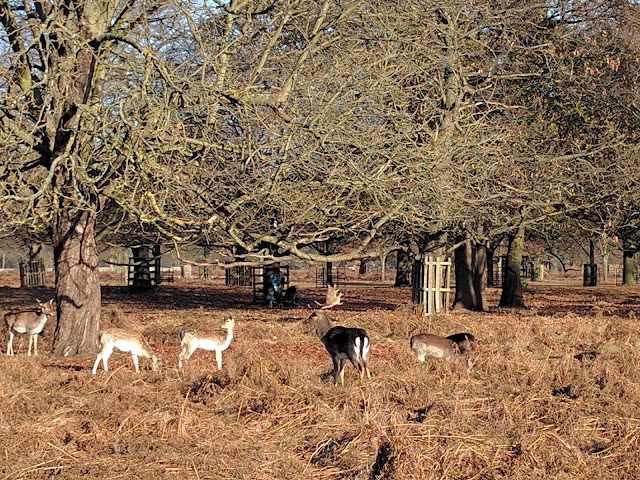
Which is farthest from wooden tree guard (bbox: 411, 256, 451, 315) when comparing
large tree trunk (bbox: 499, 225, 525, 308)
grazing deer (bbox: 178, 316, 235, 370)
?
grazing deer (bbox: 178, 316, 235, 370)

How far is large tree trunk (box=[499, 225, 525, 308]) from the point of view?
2856 cm

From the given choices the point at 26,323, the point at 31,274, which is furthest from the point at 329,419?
the point at 31,274

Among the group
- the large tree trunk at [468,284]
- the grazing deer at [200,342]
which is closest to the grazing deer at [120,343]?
the grazing deer at [200,342]

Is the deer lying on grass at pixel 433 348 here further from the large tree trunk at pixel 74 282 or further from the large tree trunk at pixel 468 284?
the large tree trunk at pixel 468 284

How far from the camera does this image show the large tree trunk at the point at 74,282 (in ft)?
46.4

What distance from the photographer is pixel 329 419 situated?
8.44 metres

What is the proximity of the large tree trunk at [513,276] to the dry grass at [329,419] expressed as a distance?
15584mm

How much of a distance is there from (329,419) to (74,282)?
285 inches

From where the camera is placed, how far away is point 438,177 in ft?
43.5

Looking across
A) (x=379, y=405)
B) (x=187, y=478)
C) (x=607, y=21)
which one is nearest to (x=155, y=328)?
(x=379, y=405)

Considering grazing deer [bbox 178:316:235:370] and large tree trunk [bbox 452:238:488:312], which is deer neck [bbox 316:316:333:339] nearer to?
grazing deer [bbox 178:316:235:370]

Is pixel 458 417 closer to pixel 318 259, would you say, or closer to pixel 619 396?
pixel 619 396

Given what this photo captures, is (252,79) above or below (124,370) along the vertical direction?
above

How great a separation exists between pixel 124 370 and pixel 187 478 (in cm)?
575
